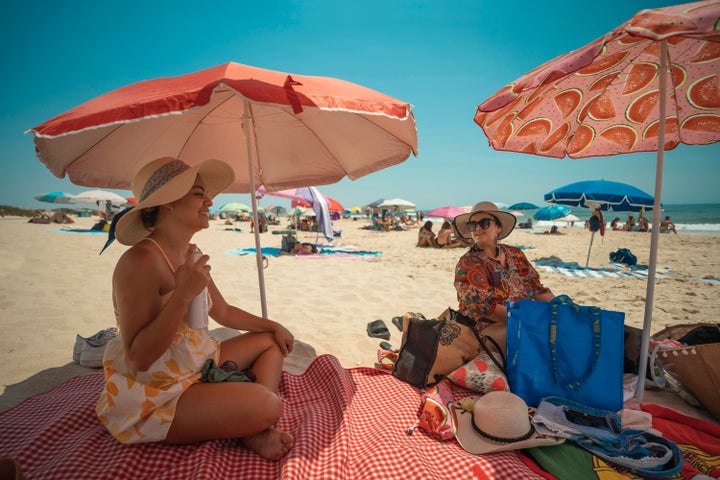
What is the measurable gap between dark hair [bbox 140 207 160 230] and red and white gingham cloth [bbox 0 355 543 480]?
1.24m

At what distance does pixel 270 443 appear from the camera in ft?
5.82

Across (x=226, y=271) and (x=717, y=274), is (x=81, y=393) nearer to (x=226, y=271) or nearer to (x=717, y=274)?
(x=226, y=271)

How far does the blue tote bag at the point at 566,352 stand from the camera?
2229mm

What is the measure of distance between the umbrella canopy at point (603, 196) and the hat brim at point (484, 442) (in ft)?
30.8

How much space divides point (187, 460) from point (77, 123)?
6.06ft

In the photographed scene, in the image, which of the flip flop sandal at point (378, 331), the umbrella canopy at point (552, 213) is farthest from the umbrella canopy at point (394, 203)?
the flip flop sandal at point (378, 331)

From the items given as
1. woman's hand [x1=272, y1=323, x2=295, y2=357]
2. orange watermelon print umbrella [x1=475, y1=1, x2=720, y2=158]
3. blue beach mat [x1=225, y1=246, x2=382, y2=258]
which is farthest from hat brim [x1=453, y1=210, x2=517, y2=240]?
blue beach mat [x1=225, y1=246, x2=382, y2=258]

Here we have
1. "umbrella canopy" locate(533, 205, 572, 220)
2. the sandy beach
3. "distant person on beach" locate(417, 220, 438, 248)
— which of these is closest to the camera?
the sandy beach

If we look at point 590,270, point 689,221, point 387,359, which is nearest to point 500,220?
point 387,359

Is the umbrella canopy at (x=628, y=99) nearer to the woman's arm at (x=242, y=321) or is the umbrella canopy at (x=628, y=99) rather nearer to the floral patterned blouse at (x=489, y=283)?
the floral patterned blouse at (x=489, y=283)

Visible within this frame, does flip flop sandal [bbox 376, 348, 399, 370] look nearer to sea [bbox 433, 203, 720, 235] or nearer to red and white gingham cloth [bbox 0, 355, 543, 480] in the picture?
red and white gingham cloth [bbox 0, 355, 543, 480]

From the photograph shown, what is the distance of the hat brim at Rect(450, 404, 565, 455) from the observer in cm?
187

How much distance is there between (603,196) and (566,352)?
8.90 metres

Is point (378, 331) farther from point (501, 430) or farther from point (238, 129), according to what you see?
point (238, 129)
